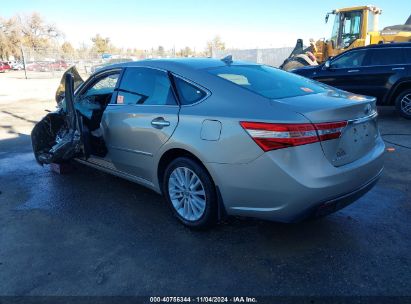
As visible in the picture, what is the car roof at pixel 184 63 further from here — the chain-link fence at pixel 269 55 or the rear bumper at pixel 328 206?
the chain-link fence at pixel 269 55

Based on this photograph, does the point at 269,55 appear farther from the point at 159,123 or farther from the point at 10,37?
the point at 10,37

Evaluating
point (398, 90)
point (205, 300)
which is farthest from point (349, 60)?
point (205, 300)

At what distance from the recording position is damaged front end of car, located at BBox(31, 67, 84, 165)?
15.0 ft

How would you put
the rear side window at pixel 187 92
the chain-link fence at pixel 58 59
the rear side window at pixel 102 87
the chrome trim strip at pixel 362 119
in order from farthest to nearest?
the chain-link fence at pixel 58 59, the rear side window at pixel 102 87, the rear side window at pixel 187 92, the chrome trim strip at pixel 362 119

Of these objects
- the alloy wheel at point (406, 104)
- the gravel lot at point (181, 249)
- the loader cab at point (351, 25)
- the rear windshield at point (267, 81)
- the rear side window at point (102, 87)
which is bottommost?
the gravel lot at point (181, 249)

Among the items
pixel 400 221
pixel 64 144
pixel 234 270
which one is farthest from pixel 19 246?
pixel 400 221

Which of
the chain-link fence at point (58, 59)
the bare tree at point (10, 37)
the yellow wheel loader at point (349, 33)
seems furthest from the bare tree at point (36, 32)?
the yellow wheel loader at point (349, 33)

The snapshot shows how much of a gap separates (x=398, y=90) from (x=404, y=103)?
34 centimetres

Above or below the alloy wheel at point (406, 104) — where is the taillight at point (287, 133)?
above

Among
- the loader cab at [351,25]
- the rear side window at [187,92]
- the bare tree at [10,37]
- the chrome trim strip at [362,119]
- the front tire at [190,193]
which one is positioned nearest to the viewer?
the chrome trim strip at [362,119]

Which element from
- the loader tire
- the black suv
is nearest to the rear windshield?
the black suv

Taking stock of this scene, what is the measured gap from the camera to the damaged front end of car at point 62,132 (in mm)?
4559

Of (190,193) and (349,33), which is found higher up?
(349,33)

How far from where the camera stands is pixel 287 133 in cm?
282
